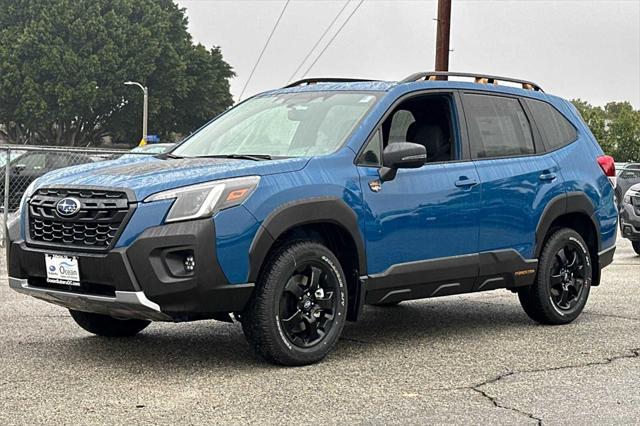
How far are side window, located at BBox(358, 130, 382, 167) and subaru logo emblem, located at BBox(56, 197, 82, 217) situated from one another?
1777 mm

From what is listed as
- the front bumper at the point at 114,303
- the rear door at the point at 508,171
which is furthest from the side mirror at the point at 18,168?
the front bumper at the point at 114,303

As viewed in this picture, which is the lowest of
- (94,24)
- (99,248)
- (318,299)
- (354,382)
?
(354,382)

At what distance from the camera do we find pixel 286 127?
7.11 m

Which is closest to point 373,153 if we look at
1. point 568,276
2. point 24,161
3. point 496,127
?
point 496,127

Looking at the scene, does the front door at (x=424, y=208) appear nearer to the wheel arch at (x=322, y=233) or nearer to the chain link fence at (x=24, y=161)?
the wheel arch at (x=322, y=233)

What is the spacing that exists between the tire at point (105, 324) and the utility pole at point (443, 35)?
17178mm

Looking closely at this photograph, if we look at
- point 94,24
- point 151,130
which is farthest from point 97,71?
point 151,130

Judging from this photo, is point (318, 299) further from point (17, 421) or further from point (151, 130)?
point (151, 130)

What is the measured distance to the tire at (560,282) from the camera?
797cm

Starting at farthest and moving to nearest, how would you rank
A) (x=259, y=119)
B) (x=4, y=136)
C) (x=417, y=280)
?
(x=4, y=136), (x=259, y=119), (x=417, y=280)

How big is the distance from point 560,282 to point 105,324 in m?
3.41

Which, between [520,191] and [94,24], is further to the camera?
[94,24]

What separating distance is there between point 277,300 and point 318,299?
359mm

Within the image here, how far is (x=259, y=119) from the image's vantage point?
7.41 metres
